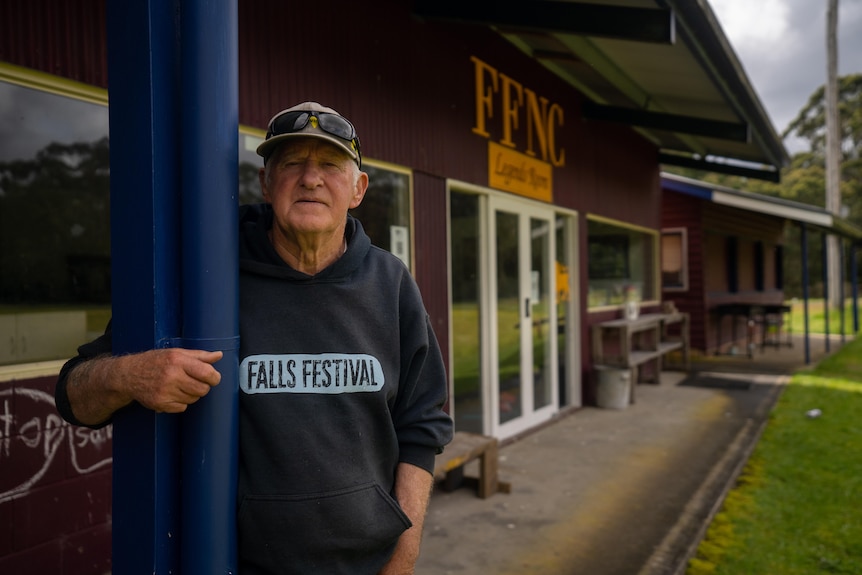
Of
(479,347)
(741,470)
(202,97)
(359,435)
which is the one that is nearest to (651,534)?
(741,470)

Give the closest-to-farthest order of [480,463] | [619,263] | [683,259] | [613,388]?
[480,463]
[613,388]
[619,263]
[683,259]

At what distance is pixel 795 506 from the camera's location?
4371 mm

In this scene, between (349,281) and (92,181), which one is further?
(92,181)

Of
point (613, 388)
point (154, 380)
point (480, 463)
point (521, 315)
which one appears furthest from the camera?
point (613, 388)

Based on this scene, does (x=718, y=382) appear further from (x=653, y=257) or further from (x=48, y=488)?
(x=48, y=488)

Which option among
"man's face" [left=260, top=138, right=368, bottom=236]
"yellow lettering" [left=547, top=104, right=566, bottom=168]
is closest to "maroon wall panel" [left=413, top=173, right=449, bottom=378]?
"yellow lettering" [left=547, top=104, right=566, bottom=168]

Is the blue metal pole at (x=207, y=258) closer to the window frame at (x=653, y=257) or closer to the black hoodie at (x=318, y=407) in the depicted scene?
the black hoodie at (x=318, y=407)

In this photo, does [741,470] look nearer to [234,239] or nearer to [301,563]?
[301,563]

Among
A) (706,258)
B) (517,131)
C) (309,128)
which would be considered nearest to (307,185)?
(309,128)

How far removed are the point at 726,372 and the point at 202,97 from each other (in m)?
10.8

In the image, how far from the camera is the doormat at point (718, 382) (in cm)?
908

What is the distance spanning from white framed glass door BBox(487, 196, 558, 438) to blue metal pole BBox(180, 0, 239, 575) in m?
4.68

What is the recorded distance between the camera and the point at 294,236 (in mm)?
1450

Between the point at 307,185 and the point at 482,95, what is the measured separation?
4640 millimetres
